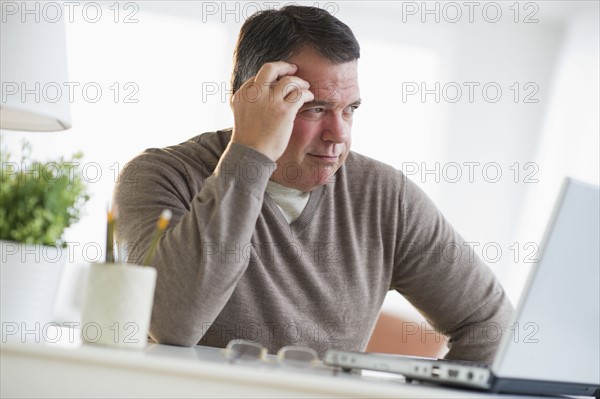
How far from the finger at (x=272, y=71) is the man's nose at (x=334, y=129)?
0.42 ft

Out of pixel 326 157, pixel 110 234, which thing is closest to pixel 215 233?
pixel 110 234

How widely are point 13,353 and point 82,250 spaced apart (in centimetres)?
393

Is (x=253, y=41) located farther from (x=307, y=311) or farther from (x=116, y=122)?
(x=116, y=122)

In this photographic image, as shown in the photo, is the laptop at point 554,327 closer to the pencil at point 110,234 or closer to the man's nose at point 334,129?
the pencil at point 110,234

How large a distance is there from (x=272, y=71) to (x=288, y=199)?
1.08 feet

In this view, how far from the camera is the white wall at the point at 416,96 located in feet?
14.8

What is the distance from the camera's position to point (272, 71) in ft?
5.14

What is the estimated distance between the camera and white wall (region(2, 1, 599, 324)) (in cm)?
450

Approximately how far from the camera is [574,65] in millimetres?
4492

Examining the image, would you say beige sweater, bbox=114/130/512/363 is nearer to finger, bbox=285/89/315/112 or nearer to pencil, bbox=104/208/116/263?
finger, bbox=285/89/315/112

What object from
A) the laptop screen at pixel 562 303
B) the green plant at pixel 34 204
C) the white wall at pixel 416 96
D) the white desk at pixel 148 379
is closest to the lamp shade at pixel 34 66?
the green plant at pixel 34 204

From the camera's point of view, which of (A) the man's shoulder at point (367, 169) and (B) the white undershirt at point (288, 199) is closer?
(B) the white undershirt at point (288, 199)

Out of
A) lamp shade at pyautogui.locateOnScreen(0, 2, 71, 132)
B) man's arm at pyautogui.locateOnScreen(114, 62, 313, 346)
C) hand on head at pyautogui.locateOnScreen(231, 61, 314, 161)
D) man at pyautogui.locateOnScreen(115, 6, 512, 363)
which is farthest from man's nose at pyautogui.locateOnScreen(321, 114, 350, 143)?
lamp shade at pyautogui.locateOnScreen(0, 2, 71, 132)

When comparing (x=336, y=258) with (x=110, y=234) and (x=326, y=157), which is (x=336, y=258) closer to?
(x=326, y=157)
